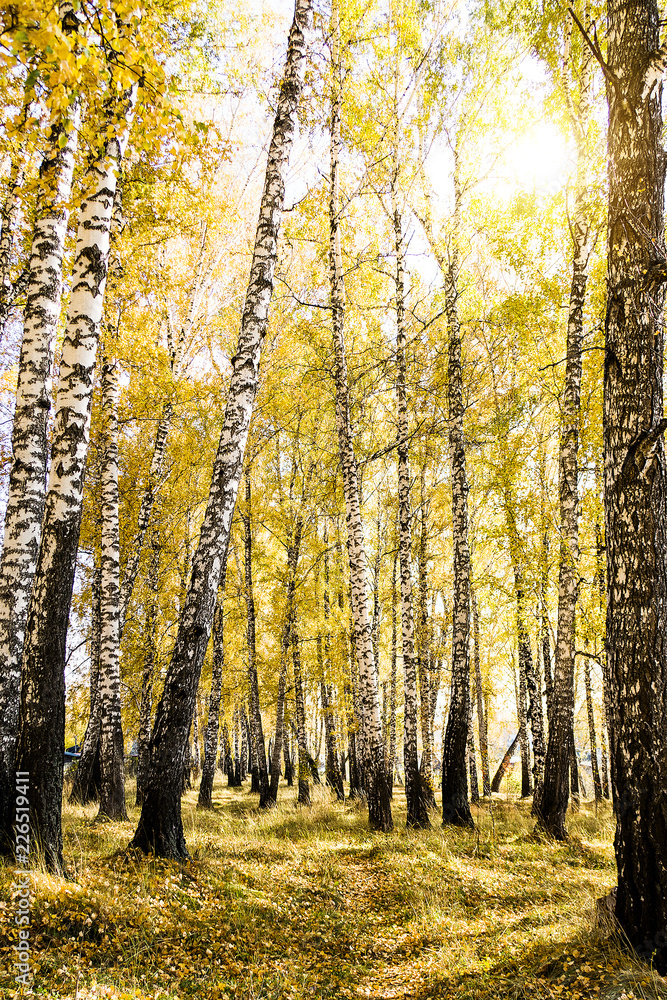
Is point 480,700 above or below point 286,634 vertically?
below

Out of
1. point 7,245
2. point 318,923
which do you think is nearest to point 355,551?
point 318,923

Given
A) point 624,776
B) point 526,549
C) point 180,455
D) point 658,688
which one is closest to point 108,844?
point 624,776

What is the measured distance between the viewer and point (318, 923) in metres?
4.90

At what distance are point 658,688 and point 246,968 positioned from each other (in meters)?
3.68

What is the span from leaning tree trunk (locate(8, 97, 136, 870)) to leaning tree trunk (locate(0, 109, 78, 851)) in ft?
0.83

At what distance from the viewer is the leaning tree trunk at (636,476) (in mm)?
3463

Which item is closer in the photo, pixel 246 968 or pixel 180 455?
pixel 246 968

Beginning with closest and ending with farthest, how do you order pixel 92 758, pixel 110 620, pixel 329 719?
pixel 110 620, pixel 92 758, pixel 329 719

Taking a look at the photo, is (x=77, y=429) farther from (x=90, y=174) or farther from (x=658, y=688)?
(x=658, y=688)

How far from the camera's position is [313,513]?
44.6 feet

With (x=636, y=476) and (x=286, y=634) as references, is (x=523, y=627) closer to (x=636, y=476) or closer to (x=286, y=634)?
(x=286, y=634)

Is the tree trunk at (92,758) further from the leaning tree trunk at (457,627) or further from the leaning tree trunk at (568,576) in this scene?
the leaning tree trunk at (568,576)

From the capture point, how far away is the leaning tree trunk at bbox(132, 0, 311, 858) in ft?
16.9

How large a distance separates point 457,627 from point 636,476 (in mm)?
5966
